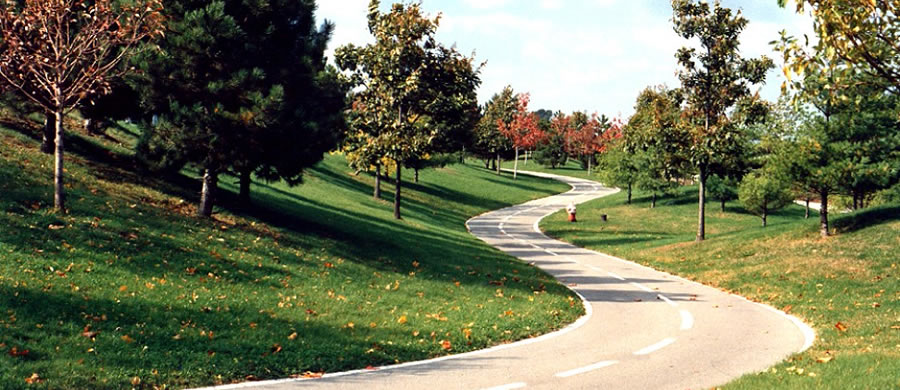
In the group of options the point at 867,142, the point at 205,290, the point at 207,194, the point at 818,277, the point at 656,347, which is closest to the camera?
the point at 656,347

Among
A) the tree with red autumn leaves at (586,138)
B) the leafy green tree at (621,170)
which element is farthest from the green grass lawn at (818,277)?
the tree with red autumn leaves at (586,138)

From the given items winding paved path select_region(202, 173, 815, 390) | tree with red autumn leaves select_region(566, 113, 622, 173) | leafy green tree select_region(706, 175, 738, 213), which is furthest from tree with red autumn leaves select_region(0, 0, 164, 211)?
tree with red autumn leaves select_region(566, 113, 622, 173)

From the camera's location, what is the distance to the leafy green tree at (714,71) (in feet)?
91.2

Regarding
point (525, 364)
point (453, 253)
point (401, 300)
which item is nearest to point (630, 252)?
point (453, 253)

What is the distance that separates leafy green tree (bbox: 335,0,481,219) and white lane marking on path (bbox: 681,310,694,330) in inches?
738

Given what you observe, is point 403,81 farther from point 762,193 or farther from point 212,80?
point 762,193

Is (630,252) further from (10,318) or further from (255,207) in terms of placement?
(10,318)

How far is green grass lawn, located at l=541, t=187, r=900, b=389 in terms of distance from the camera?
917cm

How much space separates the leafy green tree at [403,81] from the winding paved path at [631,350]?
46.4ft

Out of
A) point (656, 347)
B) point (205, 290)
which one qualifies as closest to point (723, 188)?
point (656, 347)

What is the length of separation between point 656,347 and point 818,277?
1098 cm

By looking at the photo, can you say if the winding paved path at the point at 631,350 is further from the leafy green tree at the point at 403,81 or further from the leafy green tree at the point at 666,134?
the leafy green tree at the point at 403,81

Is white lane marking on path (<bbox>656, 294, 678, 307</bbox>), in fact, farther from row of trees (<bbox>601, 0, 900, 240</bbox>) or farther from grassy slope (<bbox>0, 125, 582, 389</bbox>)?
row of trees (<bbox>601, 0, 900, 240</bbox>)

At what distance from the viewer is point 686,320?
49.2 ft
